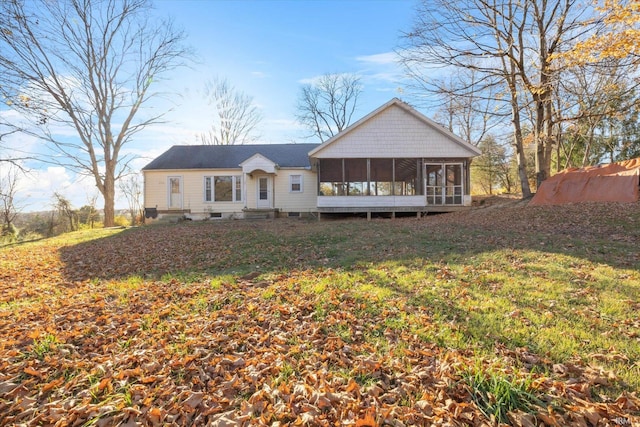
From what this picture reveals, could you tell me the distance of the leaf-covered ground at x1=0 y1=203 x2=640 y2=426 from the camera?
241 cm

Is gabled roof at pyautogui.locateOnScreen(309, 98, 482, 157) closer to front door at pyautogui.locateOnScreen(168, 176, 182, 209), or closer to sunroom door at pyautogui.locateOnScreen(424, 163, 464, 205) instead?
sunroom door at pyautogui.locateOnScreen(424, 163, 464, 205)

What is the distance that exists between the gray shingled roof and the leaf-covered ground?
13128mm

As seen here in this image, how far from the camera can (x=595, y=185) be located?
1245 cm

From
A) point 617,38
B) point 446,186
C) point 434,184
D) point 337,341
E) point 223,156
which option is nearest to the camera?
point 337,341

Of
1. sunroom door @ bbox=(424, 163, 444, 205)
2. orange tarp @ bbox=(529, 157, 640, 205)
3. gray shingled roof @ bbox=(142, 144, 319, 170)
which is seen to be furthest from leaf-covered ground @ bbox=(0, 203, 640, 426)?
gray shingled roof @ bbox=(142, 144, 319, 170)

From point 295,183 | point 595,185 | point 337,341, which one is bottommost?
point 337,341

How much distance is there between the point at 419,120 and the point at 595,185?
7.95 meters

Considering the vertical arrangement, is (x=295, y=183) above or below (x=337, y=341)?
above

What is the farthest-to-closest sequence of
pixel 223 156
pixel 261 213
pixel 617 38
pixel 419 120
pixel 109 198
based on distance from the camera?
pixel 223 156 < pixel 109 198 < pixel 261 213 < pixel 419 120 < pixel 617 38

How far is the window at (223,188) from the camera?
1917cm

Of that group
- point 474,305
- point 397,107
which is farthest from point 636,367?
point 397,107

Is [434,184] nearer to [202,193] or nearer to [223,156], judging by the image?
[223,156]

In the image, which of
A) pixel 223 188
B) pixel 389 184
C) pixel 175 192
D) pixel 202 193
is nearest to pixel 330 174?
pixel 389 184

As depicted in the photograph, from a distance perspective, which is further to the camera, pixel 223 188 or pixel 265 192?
pixel 223 188
